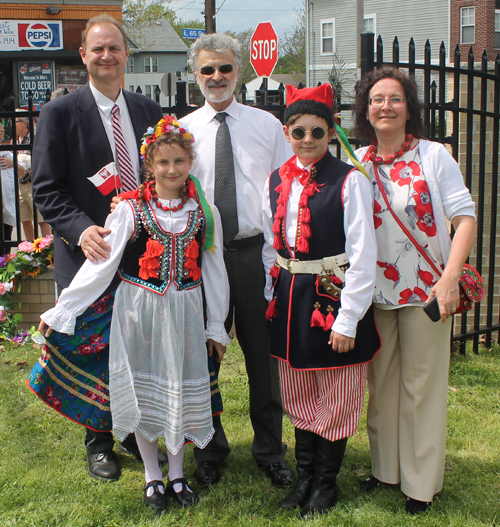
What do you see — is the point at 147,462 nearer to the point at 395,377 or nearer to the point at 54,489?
the point at 54,489

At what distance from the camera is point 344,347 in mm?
2469

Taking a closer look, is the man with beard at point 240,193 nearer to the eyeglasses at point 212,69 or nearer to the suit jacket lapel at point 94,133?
the eyeglasses at point 212,69

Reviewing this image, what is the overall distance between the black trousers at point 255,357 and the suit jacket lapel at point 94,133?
804mm

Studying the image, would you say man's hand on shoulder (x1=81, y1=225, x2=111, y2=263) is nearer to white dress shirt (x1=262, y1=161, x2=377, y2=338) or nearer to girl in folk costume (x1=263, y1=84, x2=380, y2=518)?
girl in folk costume (x1=263, y1=84, x2=380, y2=518)

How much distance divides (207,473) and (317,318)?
1138 mm

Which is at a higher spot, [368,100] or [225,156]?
[368,100]

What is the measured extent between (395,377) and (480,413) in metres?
1.38

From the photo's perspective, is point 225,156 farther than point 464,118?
No

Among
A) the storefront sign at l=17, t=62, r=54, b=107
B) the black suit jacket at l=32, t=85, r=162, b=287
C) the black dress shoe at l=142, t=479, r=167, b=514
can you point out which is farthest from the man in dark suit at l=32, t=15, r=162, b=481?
the storefront sign at l=17, t=62, r=54, b=107

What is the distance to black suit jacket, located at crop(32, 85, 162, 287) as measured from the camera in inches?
113

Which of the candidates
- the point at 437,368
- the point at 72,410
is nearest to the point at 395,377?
the point at 437,368

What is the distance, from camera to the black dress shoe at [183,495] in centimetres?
277

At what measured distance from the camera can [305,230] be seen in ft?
8.23

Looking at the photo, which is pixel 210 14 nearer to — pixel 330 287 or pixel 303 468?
pixel 330 287
